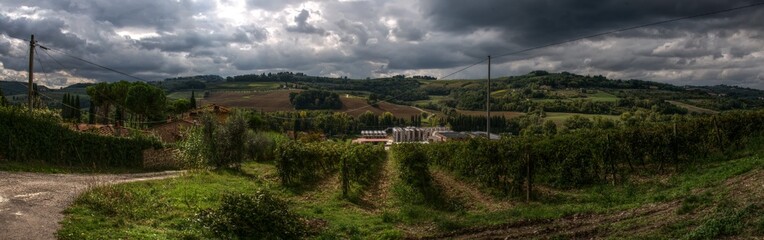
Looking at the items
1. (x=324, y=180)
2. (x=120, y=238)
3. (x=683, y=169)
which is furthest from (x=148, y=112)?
(x=683, y=169)

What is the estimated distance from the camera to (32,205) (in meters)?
13.3

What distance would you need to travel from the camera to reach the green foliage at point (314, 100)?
134250 millimetres

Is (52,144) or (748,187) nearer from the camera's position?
(748,187)

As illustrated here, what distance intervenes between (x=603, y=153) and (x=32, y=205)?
66.3ft

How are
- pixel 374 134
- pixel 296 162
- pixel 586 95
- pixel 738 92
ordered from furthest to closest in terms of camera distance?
1. pixel 374 134
2. pixel 586 95
3. pixel 738 92
4. pixel 296 162

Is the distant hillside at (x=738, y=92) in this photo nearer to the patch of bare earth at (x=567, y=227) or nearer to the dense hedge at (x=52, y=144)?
the patch of bare earth at (x=567, y=227)

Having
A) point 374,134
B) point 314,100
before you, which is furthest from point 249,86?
point 374,134

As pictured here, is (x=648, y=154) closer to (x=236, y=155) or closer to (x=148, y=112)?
(x=236, y=155)

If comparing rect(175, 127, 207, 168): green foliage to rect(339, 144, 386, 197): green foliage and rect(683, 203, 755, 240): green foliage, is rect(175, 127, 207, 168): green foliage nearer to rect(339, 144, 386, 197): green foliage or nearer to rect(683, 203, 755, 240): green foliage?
rect(339, 144, 386, 197): green foliage

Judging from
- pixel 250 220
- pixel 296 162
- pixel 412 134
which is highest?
pixel 250 220

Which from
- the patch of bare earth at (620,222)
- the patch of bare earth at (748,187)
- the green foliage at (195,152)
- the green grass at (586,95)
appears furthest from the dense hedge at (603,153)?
the green grass at (586,95)

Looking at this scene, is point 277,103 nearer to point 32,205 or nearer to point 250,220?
point 32,205

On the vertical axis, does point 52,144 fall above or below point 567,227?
above

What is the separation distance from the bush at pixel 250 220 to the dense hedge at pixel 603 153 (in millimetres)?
9968
